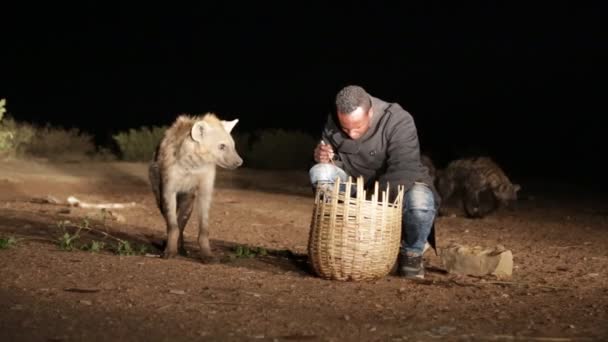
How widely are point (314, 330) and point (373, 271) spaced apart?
1.57 m

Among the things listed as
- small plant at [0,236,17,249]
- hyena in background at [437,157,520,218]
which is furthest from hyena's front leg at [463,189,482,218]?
small plant at [0,236,17,249]

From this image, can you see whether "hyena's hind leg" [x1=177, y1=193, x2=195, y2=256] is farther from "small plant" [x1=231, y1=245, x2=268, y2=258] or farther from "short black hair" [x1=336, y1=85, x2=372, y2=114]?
"short black hair" [x1=336, y1=85, x2=372, y2=114]

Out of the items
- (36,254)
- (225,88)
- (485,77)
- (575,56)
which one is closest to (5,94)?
(225,88)

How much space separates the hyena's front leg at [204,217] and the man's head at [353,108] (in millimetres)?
1431

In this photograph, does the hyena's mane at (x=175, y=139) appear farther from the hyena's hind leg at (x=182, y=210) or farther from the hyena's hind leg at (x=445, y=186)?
the hyena's hind leg at (x=445, y=186)

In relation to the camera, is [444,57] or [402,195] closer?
[402,195]

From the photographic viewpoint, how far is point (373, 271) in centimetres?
705

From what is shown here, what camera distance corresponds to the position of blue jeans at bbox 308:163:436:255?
7363 millimetres

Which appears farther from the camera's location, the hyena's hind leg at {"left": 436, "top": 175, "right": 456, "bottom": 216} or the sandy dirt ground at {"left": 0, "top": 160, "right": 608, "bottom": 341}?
the hyena's hind leg at {"left": 436, "top": 175, "right": 456, "bottom": 216}

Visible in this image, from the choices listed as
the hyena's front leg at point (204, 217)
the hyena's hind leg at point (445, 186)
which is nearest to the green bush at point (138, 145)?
the hyena's hind leg at point (445, 186)

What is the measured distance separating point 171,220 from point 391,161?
1.80 meters

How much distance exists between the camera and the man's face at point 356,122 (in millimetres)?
7188

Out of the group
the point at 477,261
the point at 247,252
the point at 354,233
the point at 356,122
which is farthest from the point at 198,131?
the point at 477,261

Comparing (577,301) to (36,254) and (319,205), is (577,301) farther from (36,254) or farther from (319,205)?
(36,254)
